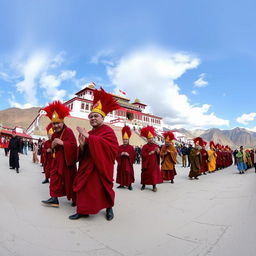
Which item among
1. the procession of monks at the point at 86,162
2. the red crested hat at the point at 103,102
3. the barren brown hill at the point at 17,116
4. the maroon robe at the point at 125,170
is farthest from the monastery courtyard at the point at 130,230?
the barren brown hill at the point at 17,116

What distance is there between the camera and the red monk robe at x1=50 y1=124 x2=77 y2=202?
10.2ft

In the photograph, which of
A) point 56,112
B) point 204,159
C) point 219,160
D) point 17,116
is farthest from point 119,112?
point 17,116

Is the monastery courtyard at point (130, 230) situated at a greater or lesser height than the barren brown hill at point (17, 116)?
lesser

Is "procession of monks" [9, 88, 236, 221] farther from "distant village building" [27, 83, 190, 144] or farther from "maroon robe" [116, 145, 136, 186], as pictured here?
"distant village building" [27, 83, 190, 144]

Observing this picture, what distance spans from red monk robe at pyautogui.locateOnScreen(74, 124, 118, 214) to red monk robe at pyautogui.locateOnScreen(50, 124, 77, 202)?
29 cm

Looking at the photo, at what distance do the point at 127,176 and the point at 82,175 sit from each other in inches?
109

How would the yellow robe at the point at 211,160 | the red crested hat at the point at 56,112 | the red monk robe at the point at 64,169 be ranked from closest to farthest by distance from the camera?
A: 1. the red monk robe at the point at 64,169
2. the red crested hat at the point at 56,112
3. the yellow robe at the point at 211,160

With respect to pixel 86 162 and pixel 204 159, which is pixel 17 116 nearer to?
pixel 204 159

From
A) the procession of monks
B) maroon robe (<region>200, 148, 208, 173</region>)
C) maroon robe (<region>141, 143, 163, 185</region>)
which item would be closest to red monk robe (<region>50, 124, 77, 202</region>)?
the procession of monks

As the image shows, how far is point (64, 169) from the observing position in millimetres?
3193

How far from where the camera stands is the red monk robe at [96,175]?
8.72 ft

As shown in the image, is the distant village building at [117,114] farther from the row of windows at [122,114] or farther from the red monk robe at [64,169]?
the red monk robe at [64,169]

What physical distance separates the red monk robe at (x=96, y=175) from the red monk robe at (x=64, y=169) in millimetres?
295

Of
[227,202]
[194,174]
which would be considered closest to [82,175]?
[227,202]
